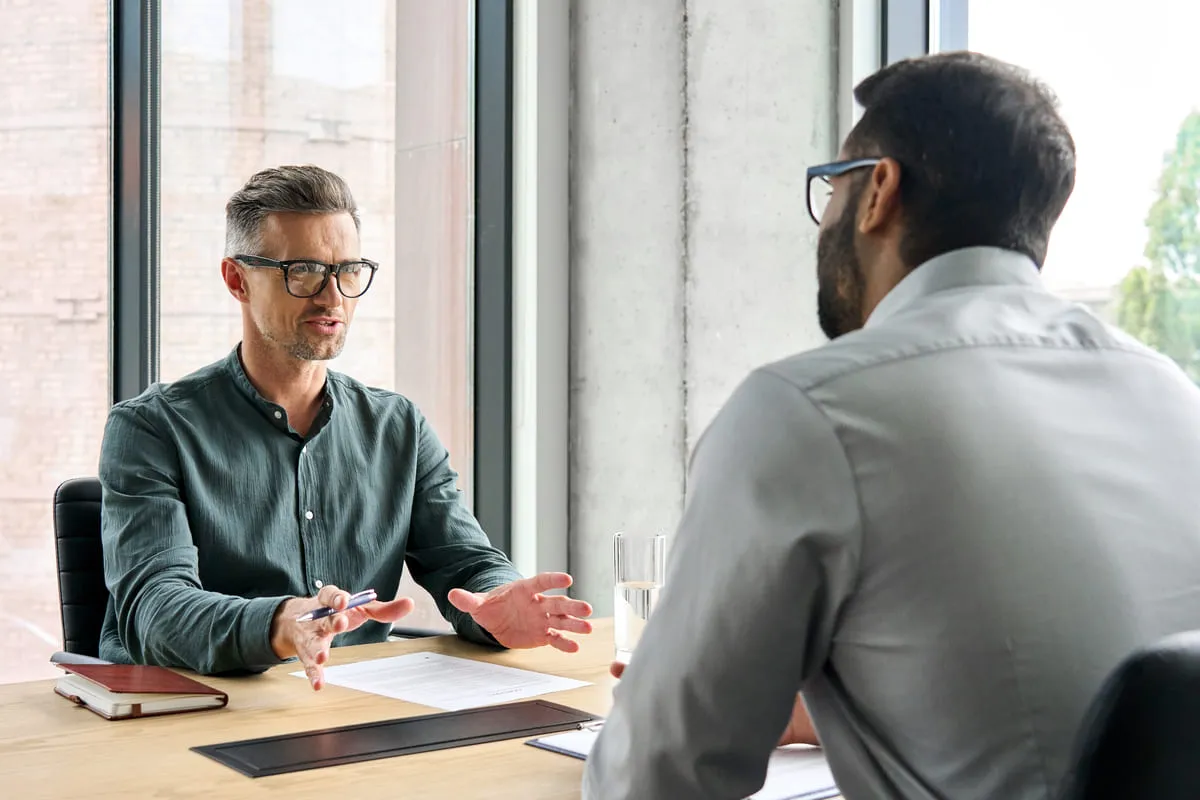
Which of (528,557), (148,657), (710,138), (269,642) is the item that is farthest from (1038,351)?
(528,557)

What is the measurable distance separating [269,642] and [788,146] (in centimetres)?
209

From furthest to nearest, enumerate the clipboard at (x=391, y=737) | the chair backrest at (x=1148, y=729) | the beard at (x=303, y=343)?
the beard at (x=303, y=343) → the clipboard at (x=391, y=737) → the chair backrest at (x=1148, y=729)

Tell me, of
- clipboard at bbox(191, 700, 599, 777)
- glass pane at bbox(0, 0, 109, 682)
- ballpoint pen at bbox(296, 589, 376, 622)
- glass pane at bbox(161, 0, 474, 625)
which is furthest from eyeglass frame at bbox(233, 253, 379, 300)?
glass pane at bbox(0, 0, 109, 682)

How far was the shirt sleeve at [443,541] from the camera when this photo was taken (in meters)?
2.42

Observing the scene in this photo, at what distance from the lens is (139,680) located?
5.44 ft

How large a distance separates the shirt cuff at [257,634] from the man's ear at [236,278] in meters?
0.89

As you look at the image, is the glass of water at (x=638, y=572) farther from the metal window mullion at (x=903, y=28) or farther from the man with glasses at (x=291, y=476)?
the metal window mullion at (x=903, y=28)

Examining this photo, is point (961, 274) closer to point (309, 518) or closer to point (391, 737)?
point (391, 737)

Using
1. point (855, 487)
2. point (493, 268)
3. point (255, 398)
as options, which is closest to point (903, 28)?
point (493, 268)

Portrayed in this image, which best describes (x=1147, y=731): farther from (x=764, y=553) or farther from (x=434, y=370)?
(x=434, y=370)

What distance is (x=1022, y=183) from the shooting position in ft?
3.71

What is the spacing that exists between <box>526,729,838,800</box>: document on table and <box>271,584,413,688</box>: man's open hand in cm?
37

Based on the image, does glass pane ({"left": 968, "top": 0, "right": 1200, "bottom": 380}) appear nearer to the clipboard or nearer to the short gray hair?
the short gray hair

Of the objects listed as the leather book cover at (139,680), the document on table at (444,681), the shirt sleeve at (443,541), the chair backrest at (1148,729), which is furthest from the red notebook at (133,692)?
the chair backrest at (1148,729)
